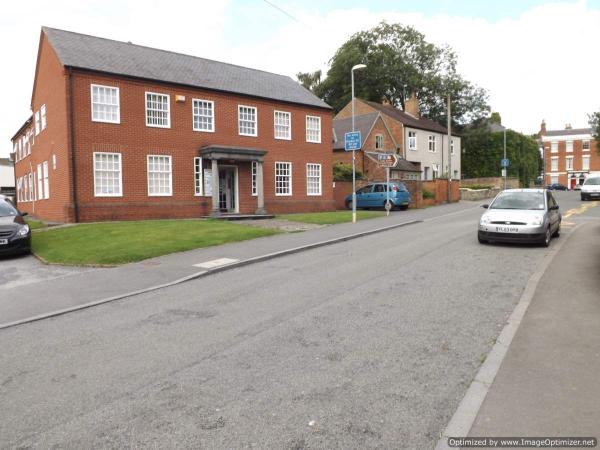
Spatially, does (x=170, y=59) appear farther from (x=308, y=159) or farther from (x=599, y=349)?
(x=599, y=349)

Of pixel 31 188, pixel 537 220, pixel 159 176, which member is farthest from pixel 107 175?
pixel 537 220

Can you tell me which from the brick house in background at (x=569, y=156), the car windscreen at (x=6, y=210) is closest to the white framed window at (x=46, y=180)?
the car windscreen at (x=6, y=210)

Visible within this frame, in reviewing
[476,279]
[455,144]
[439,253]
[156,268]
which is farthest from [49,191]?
[455,144]

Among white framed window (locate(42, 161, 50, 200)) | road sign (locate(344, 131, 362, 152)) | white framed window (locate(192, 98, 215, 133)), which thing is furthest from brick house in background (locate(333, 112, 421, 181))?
white framed window (locate(42, 161, 50, 200))

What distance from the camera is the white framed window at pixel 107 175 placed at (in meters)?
21.3

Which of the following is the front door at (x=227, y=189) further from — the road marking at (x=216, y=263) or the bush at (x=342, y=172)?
the road marking at (x=216, y=263)

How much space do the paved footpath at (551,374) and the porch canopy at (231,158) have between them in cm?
1785

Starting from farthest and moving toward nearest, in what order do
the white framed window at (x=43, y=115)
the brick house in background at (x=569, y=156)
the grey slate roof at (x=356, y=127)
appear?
1. the brick house in background at (x=569, y=156)
2. the grey slate roof at (x=356, y=127)
3. the white framed window at (x=43, y=115)

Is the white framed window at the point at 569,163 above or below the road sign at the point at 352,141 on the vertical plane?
above

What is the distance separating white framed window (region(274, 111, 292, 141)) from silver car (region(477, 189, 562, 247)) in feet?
52.5

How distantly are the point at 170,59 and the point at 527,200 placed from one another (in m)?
20.1

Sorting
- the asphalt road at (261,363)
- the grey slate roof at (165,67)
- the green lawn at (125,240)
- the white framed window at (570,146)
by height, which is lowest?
the asphalt road at (261,363)

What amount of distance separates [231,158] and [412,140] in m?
27.5

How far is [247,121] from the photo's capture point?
86.7 feet
